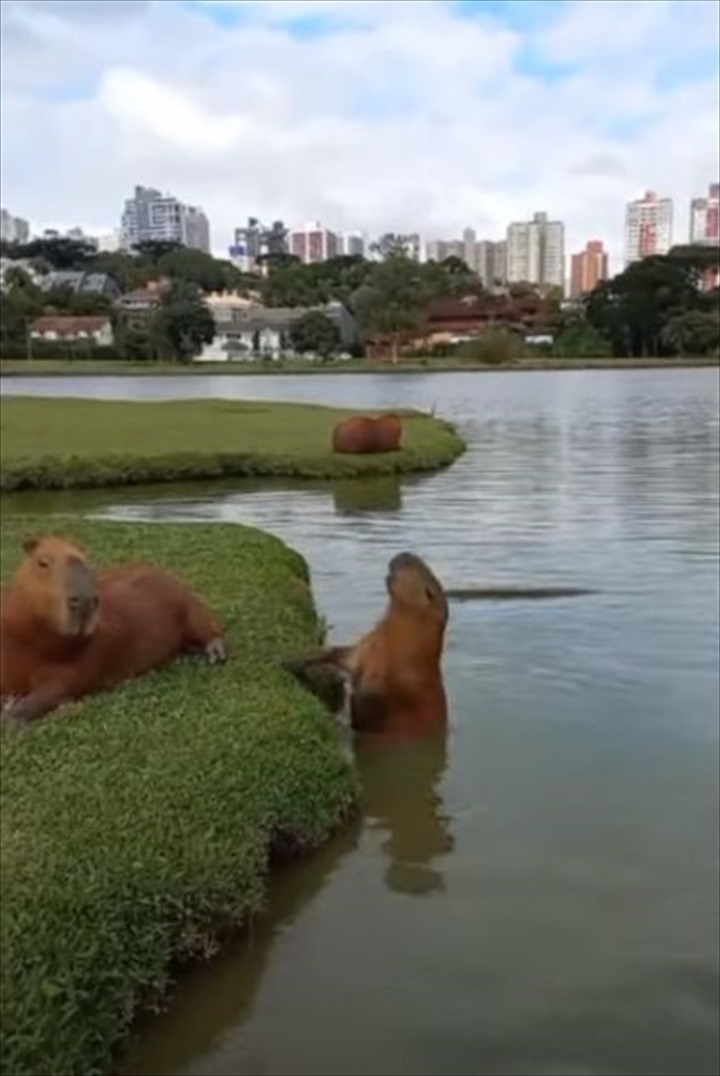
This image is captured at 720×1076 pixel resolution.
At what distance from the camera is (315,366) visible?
8888cm

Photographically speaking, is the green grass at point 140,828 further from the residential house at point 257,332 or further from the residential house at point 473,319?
the residential house at point 473,319

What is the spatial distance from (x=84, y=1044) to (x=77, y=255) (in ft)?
502

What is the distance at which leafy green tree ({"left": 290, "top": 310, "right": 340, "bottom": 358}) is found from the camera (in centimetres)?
9462

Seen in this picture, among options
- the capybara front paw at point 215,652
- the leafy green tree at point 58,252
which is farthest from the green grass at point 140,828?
the leafy green tree at point 58,252

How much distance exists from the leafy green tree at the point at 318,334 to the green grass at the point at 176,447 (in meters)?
64.4

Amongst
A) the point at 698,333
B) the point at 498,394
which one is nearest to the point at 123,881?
the point at 498,394

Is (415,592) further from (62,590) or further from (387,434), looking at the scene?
(387,434)

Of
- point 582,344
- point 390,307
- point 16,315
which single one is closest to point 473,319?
point 390,307

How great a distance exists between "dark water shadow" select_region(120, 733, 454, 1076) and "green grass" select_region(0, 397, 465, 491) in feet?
44.4

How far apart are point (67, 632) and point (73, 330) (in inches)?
3601

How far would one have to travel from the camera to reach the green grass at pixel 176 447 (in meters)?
20.3

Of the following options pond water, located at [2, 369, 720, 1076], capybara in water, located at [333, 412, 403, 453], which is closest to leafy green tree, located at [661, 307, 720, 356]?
capybara in water, located at [333, 412, 403, 453]

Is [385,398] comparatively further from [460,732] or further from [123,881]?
[123,881]

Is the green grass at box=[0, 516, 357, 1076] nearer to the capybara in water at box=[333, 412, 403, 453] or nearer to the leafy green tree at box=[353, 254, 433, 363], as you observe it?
the capybara in water at box=[333, 412, 403, 453]
